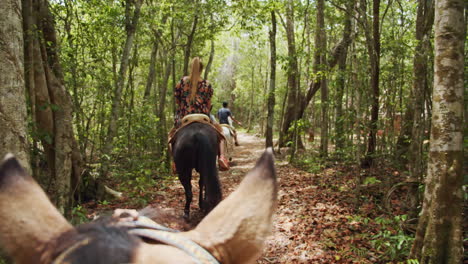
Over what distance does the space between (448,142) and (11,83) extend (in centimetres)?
411

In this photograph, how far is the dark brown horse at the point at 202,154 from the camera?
13.7 ft

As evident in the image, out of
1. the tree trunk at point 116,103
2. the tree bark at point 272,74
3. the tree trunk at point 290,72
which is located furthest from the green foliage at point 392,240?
the tree bark at point 272,74

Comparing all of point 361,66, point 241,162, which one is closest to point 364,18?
point 361,66

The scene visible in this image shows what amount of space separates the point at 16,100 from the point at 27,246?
2.21 metres

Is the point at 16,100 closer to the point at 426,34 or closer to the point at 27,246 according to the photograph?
the point at 27,246

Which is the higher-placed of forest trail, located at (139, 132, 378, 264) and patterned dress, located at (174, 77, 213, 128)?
patterned dress, located at (174, 77, 213, 128)

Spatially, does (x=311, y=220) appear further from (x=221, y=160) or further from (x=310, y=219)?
(x=221, y=160)

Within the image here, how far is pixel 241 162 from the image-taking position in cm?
1142

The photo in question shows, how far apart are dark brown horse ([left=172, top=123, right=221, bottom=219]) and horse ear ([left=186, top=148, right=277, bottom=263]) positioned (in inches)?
121

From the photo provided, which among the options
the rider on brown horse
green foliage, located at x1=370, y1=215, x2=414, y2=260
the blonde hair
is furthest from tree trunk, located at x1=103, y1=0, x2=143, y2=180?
green foliage, located at x1=370, y1=215, x2=414, y2=260

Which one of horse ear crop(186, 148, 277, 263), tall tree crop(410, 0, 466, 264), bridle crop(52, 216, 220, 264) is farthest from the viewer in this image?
tall tree crop(410, 0, 466, 264)

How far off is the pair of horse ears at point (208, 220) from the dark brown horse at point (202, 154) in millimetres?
3069

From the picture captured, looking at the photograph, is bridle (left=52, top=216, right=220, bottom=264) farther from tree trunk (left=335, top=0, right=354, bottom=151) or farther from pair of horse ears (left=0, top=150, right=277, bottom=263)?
tree trunk (left=335, top=0, right=354, bottom=151)

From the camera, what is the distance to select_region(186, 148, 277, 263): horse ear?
3.41 feet
